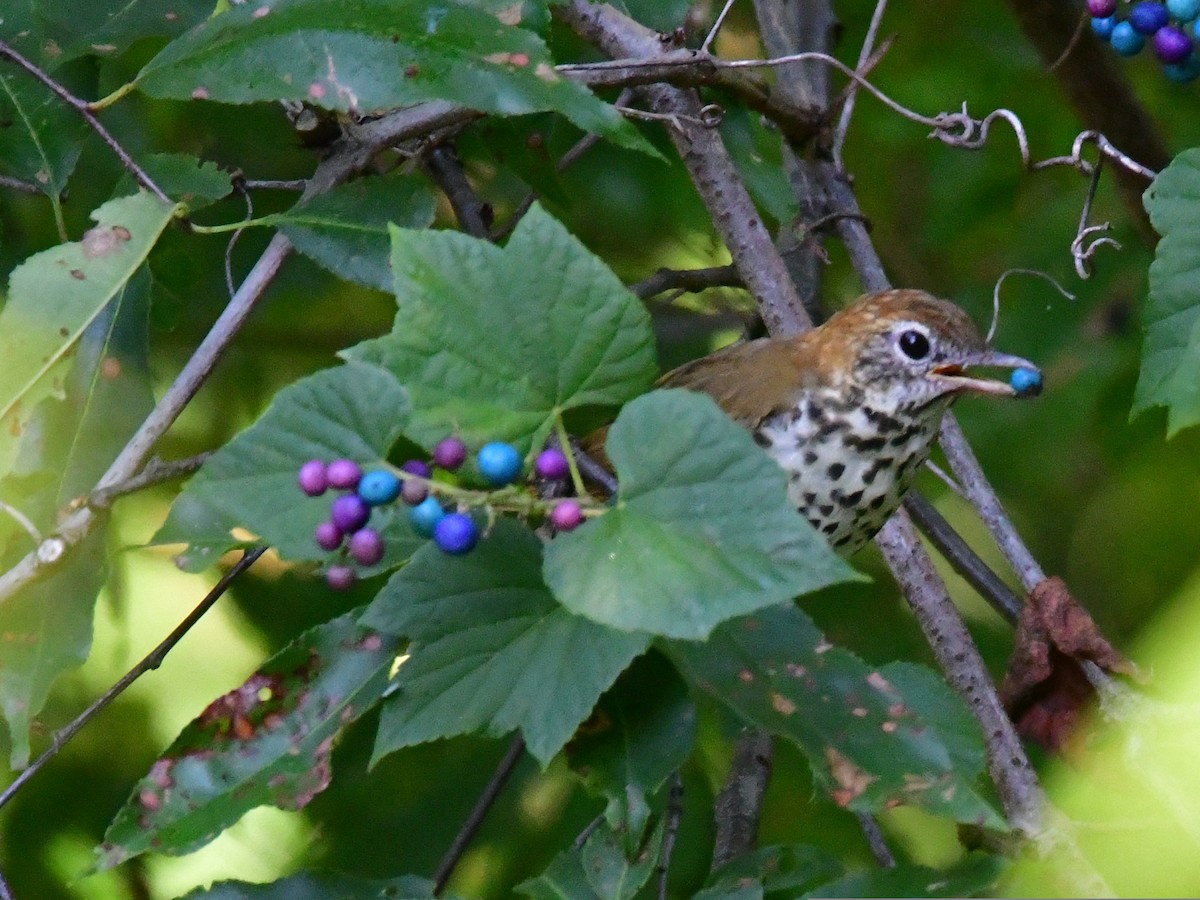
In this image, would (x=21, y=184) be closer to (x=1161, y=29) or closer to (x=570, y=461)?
(x=570, y=461)

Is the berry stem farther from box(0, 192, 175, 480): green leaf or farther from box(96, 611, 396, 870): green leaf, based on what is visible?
box(0, 192, 175, 480): green leaf

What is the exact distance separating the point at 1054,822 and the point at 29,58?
192 cm

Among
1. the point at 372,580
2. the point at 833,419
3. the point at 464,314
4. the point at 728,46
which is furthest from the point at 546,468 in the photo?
the point at 728,46

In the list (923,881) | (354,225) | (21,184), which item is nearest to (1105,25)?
(354,225)

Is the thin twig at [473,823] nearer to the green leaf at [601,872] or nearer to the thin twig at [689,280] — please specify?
the green leaf at [601,872]

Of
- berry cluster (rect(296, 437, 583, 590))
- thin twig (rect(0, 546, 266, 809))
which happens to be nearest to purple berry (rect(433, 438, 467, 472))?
berry cluster (rect(296, 437, 583, 590))

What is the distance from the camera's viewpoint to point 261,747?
5.97ft

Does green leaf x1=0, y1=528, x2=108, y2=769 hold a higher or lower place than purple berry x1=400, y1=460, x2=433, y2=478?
lower

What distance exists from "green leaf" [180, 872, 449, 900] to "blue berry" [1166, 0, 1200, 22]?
1.73 metres

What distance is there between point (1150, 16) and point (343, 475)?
1.67m

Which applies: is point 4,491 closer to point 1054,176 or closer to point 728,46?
point 728,46

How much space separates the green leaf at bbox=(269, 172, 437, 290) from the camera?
218 centimetres

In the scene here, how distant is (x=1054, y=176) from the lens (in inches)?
155

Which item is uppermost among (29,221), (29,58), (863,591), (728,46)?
(29,58)
